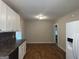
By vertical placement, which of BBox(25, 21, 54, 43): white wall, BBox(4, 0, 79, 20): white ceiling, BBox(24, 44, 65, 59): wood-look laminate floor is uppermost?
BBox(4, 0, 79, 20): white ceiling

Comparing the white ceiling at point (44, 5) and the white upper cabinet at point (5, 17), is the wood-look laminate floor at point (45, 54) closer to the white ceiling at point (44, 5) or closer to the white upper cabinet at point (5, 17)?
the white ceiling at point (44, 5)

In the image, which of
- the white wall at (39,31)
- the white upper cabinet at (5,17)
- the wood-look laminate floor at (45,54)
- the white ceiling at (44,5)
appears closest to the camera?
the white upper cabinet at (5,17)

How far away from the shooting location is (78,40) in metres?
2.73

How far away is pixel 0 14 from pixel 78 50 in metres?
2.19

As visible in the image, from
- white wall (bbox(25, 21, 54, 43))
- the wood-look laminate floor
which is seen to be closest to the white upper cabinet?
the wood-look laminate floor

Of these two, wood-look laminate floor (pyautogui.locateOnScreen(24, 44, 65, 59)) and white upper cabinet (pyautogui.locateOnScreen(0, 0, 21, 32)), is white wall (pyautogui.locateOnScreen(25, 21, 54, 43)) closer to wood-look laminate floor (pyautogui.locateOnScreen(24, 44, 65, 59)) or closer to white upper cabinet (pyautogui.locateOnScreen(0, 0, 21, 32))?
wood-look laminate floor (pyautogui.locateOnScreen(24, 44, 65, 59))

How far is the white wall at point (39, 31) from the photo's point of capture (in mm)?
10242

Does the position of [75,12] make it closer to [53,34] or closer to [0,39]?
[0,39]

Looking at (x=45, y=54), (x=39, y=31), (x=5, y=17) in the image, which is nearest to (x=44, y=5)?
(x=5, y=17)

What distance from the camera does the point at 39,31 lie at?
10359 millimetres

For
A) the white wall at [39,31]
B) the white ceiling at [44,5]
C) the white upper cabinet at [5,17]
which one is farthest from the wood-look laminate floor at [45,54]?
the white wall at [39,31]

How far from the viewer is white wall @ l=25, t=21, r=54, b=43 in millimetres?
10242

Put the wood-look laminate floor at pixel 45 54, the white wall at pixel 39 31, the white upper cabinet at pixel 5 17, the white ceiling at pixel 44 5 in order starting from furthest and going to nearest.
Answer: the white wall at pixel 39 31 → the wood-look laminate floor at pixel 45 54 → the white ceiling at pixel 44 5 → the white upper cabinet at pixel 5 17

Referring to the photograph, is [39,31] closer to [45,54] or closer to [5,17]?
[45,54]
